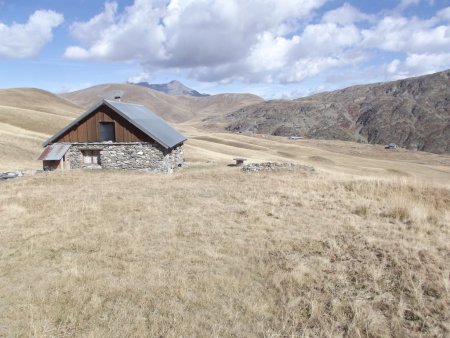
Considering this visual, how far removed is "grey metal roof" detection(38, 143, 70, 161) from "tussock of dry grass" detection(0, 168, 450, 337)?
1768 cm

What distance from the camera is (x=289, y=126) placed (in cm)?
19600

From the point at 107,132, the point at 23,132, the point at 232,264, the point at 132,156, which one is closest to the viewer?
the point at 232,264

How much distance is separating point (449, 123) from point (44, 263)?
18724 cm

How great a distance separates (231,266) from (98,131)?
2739cm

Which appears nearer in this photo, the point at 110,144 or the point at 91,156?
the point at 110,144

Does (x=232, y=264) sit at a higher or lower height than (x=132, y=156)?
lower

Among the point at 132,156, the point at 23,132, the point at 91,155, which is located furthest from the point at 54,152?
the point at 23,132

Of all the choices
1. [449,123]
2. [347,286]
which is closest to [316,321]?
[347,286]

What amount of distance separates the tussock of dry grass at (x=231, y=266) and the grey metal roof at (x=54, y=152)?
1768 centimetres

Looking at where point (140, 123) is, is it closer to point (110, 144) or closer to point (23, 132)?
point (110, 144)

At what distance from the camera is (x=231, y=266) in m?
A: 9.51

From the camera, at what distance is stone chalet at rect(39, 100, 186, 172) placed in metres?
33.2

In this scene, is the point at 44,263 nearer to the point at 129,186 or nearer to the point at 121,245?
the point at 121,245

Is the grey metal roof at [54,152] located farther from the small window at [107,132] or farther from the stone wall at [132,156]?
the small window at [107,132]
